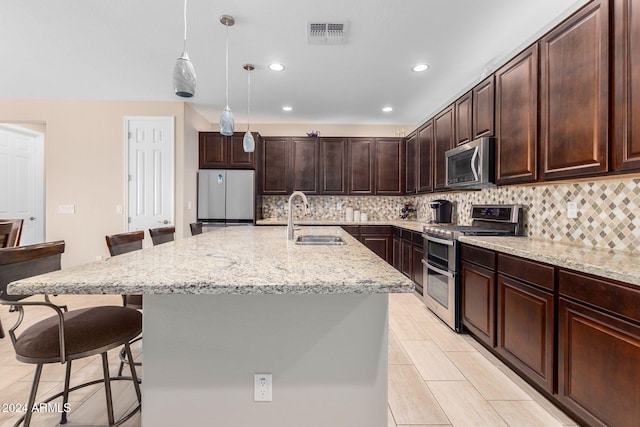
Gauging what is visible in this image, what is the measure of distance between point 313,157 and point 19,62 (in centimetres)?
376

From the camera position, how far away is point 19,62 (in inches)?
132

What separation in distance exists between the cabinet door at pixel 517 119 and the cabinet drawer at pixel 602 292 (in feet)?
3.10

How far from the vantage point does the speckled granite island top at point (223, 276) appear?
3.11 feet

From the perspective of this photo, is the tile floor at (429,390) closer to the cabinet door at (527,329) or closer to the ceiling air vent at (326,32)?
the cabinet door at (527,329)

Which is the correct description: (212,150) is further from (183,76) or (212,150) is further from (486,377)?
(486,377)

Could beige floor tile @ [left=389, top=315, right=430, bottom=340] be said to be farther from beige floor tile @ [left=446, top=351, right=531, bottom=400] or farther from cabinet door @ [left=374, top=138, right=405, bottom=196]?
cabinet door @ [left=374, top=138, right=405, bottom=196]

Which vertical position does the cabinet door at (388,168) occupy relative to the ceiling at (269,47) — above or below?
below

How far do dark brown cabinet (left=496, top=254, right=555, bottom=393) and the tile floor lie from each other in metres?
0.16

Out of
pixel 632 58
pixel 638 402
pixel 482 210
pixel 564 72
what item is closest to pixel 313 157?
pixel 482 210

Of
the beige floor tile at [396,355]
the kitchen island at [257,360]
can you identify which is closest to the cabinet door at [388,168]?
the beige floor tile at [396,355]

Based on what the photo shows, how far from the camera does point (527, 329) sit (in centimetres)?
192

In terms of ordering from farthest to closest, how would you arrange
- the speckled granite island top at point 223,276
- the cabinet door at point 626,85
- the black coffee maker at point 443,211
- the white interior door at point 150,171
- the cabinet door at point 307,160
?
the cabinet door at point 307,160
the white interior door at point 150,171
the black coffee maker at point 443,211
the cabinet door at point 626,85
the speckled granite island top at point 223,276

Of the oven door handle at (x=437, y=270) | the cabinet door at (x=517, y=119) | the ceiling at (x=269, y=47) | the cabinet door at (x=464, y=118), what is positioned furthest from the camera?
the cabinet door at (x=464, y=118)

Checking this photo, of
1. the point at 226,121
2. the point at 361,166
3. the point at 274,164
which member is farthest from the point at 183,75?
the point at 361,166
